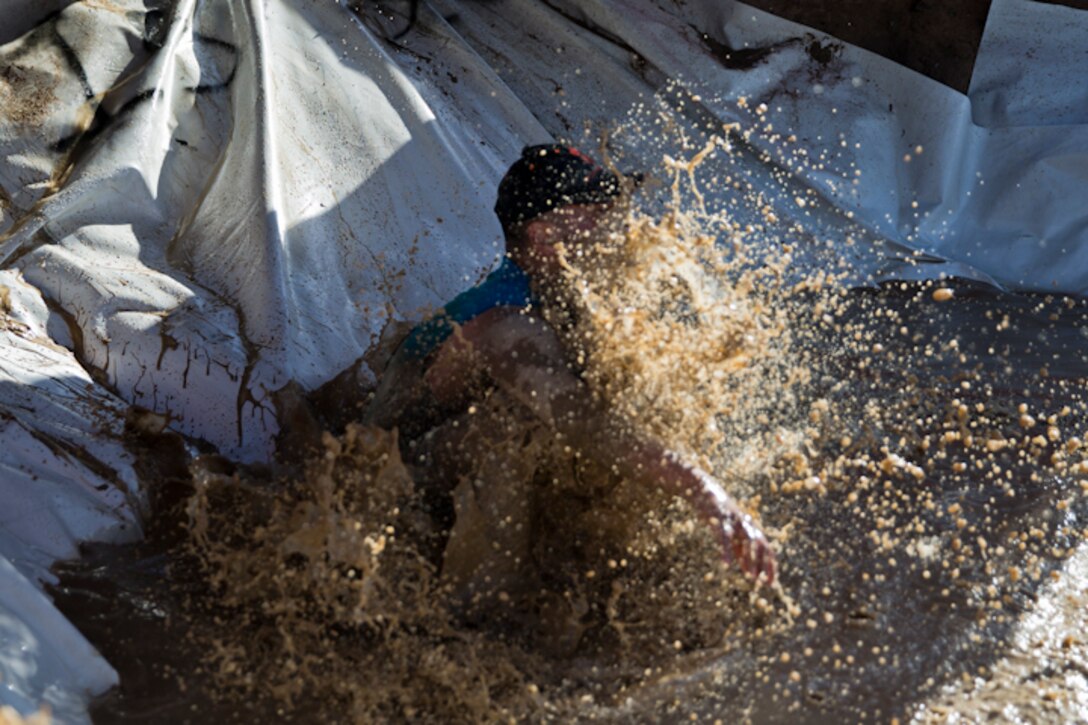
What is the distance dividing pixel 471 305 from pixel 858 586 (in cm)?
94

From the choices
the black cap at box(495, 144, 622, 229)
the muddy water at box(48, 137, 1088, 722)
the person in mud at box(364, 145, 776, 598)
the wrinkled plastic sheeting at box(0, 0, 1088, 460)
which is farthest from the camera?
the wrinkled plastic sheeting at box(0, 0, 1088, 460)

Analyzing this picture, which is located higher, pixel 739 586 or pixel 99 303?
pixel 99 303

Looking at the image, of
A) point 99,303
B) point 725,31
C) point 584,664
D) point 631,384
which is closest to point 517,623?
point 584,664

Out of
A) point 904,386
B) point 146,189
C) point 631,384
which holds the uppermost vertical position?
point 146,189

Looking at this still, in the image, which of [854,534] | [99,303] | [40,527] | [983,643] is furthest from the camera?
[99,303]

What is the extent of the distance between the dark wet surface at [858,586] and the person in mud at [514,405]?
0.63ft

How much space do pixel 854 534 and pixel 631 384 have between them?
0.57 m

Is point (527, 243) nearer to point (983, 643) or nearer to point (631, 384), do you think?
point (631, 384)

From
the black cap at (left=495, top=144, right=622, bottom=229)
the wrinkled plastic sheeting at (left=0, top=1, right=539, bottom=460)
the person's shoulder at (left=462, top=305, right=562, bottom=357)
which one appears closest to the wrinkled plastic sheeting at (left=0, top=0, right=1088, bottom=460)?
the wrinkled plastic sheeting at (left=0, top=1, right=539, bottom=460)

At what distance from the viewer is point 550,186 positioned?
8.67ft

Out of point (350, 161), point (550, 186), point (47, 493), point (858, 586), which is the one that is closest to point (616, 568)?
point (858, 586)

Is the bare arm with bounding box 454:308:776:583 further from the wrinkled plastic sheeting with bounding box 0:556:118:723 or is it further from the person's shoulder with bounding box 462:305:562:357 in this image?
the wrinkled plastic sheeting with bounding box 0:556:118:723

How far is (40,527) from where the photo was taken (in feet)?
7.18

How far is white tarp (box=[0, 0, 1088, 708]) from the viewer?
258cm
